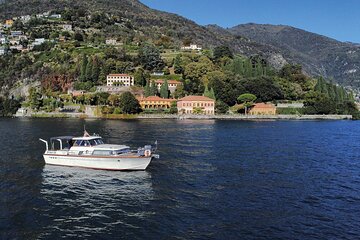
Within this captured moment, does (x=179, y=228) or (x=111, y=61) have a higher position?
(x=111, y=61)

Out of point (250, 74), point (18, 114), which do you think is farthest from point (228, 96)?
point (18, 114)

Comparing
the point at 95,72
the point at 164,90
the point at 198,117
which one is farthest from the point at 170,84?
the point at 95,72

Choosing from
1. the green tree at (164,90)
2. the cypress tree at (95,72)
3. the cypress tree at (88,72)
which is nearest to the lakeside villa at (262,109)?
the green tree at (164,90)

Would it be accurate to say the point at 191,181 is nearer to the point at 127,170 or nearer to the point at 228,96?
the point at 127,170

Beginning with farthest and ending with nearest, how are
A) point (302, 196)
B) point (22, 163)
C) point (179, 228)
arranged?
point (22, 163), point (302, 196), point (179, 228)

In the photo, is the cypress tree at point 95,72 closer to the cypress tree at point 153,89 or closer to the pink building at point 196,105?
the cypress tree at point 153,89

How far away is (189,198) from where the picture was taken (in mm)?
31984

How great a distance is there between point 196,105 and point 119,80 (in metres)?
40.3

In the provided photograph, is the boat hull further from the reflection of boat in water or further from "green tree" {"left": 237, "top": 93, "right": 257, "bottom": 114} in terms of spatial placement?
"green tree" {"left": 237, "top": 93, "right": 257, "bottom": 114}

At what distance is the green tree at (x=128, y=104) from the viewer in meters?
141

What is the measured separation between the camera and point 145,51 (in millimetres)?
186750

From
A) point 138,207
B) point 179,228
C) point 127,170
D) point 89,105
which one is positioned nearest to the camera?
point 179,228

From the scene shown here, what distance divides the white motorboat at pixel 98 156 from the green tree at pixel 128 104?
312 feet

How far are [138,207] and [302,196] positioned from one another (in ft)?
48.4
